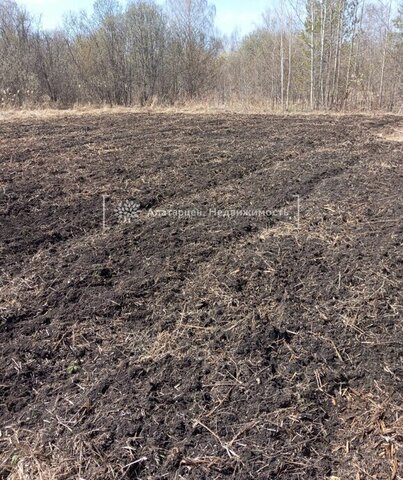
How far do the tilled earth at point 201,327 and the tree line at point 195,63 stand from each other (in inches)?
409

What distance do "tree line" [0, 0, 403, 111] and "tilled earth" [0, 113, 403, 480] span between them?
1039 cm

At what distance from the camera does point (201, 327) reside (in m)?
2.30

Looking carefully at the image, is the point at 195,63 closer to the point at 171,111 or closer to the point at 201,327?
the point at 171,111

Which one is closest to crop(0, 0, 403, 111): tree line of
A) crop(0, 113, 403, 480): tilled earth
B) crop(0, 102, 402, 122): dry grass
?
crop(0, 102, 402, 122): dry grass

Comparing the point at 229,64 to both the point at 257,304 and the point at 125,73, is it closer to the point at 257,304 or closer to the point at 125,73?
the point at 125,73

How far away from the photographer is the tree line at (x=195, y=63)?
46.4 ft

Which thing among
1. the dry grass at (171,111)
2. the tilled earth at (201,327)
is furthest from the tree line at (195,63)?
the tilled earth at (201,327)

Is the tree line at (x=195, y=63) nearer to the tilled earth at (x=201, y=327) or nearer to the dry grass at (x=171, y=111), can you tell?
the dry grass at (x=171, y=111)

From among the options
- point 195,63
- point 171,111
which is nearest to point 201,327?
point 171,111

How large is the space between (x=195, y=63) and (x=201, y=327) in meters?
17.4

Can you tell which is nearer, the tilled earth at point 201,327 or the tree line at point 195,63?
the tilled earth at point 201,327

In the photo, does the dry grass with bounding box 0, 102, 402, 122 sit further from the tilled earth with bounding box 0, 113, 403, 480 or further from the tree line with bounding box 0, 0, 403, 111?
the tilled earth with bounding box 0, 113, 403, 480

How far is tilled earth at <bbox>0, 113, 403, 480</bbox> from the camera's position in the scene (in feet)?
5.27

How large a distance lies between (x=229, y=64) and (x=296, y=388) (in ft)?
67.3
